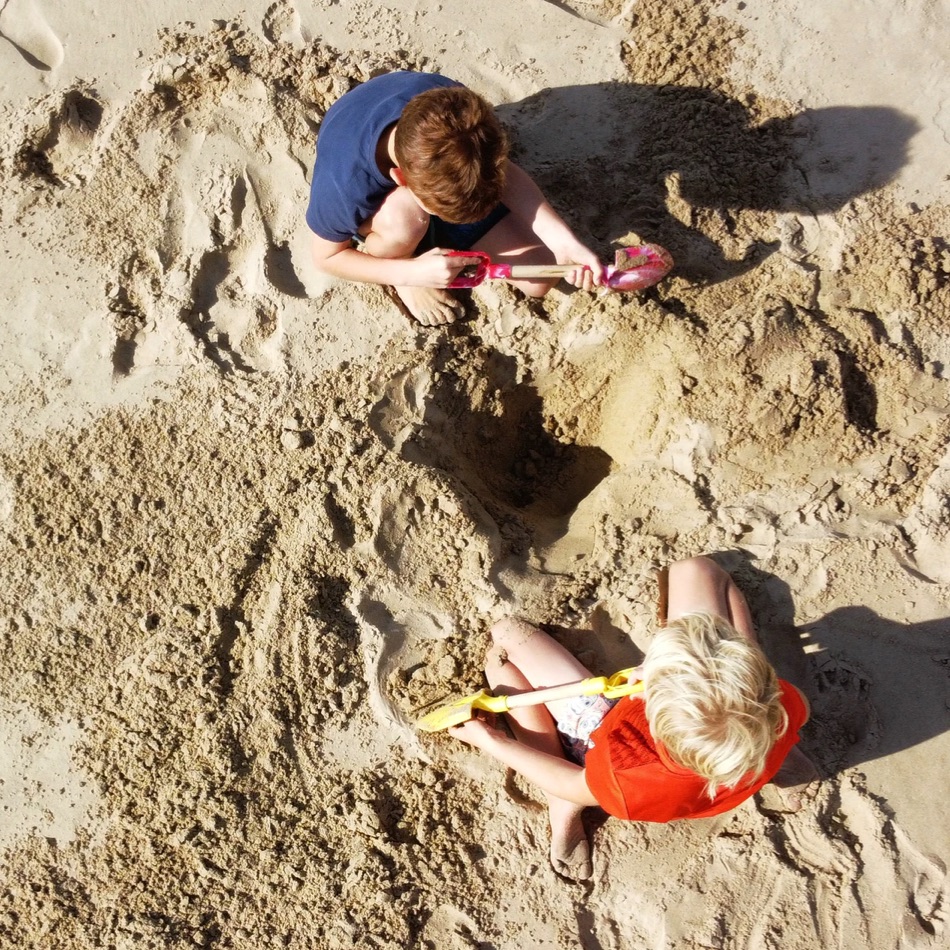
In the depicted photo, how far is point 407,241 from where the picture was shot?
7.63ft

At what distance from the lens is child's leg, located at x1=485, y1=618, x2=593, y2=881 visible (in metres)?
2.14

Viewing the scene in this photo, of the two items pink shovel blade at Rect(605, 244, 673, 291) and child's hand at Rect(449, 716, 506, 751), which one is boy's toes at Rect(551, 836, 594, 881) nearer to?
child's hand at Rect(449, 716, 506, 751)

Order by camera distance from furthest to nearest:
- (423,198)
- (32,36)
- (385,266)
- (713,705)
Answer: (32,36)
(385,266)
(423,198)
(713,705)

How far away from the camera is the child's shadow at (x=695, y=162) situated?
2574 millimetres

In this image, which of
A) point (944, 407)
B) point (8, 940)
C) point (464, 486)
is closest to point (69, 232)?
point (464, 486)

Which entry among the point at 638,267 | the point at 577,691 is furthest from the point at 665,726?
the point at 638,267

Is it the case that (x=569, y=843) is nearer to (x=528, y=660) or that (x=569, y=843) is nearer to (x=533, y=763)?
(x=533, y=763)

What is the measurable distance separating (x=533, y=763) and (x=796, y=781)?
2.31 ft

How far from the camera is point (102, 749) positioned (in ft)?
7.47

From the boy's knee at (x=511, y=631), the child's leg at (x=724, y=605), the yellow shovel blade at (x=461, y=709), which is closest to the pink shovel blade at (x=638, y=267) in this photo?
the child's leg at (x=724, y=605)

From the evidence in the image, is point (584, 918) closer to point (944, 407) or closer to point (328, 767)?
point (328, 767)

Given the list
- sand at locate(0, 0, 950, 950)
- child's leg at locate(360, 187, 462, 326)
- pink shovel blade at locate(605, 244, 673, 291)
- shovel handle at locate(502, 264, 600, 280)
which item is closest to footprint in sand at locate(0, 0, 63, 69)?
sand at locate(0, 0, 950, 950)

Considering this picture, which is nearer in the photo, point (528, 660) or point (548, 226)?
point (528, 660)

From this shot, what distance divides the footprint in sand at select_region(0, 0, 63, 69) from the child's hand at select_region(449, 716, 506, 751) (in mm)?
2626
